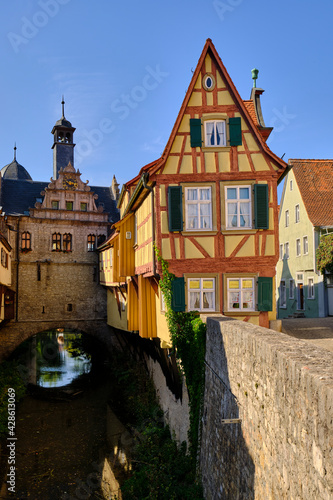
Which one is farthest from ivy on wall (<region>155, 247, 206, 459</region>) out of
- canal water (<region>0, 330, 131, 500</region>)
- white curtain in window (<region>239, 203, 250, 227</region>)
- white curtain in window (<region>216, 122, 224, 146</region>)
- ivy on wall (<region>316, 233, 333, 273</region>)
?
ivy on wall (<region>316, 233, 333, 273</region>)

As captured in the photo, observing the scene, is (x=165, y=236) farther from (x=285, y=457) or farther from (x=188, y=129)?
(x=285, y=457)

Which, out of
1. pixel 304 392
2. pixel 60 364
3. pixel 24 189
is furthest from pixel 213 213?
pixel 60 364

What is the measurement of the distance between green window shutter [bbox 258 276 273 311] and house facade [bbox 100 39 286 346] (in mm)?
27

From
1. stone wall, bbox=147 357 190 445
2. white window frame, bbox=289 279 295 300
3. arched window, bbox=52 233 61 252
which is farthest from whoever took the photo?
white window frame, bbox=289 279 295 300

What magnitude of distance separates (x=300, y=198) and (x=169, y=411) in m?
15.5

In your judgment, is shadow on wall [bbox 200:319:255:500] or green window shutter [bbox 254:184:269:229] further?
green window shutter [bbox 254:184:269:229]

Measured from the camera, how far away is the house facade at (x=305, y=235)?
75.7ft

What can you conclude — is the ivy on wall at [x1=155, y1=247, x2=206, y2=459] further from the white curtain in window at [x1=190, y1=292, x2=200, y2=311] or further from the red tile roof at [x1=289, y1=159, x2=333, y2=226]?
the red tile roof at [x1=289, y1=159, x2=333, y2=226]

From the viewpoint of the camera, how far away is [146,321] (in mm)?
14680

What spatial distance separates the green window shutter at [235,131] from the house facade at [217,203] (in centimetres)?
3

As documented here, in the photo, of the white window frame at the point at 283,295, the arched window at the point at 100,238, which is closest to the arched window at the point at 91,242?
the arched window at the point at 100,238

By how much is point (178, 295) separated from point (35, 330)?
1466cm

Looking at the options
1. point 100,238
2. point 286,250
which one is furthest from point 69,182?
point 286,250

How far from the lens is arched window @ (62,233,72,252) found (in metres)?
25.3
